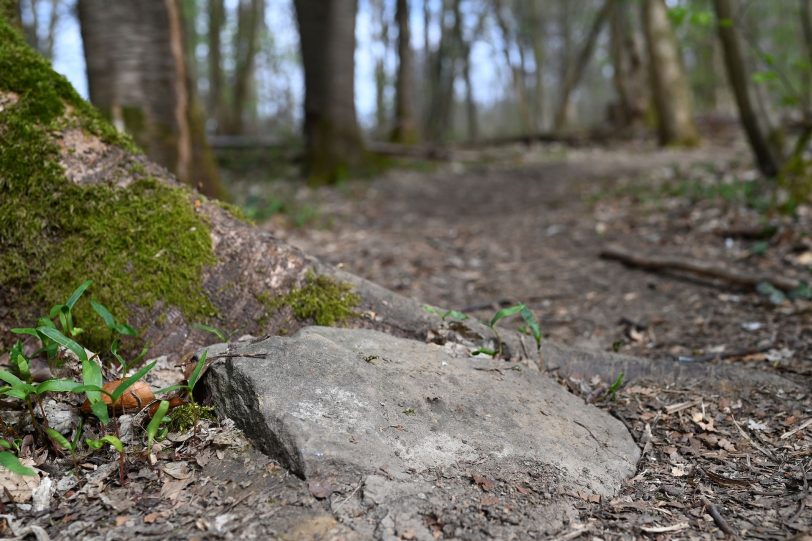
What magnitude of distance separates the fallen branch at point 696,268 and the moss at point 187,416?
365cm

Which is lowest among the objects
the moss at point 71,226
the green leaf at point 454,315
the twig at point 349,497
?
A: the twig at point 349,497

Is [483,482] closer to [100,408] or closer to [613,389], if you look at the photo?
[613,389]

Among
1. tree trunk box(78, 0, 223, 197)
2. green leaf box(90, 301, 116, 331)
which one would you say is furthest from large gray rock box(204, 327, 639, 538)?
tree trunk box(78, 0, 223, 197)

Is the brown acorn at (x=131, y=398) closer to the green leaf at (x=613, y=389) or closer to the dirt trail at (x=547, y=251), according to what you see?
the green leaf at (x=613, y=389)

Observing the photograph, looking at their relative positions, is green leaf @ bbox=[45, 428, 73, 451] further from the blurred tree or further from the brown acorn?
the blurred tree

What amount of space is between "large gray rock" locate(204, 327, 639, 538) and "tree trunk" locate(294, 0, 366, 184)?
23.6 feet

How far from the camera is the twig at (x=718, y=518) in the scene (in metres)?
1.77

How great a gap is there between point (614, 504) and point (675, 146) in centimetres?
1103

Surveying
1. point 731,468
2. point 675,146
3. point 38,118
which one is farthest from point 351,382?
point 675,146

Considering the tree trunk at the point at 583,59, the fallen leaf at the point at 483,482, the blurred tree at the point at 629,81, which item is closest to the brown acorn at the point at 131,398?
the fallen leaf at the point at 483,482

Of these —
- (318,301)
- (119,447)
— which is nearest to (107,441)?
(119,447)

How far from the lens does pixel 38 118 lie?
255 centimetres

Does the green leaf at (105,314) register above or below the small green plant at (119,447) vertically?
above

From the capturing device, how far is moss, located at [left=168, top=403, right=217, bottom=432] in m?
2.05
